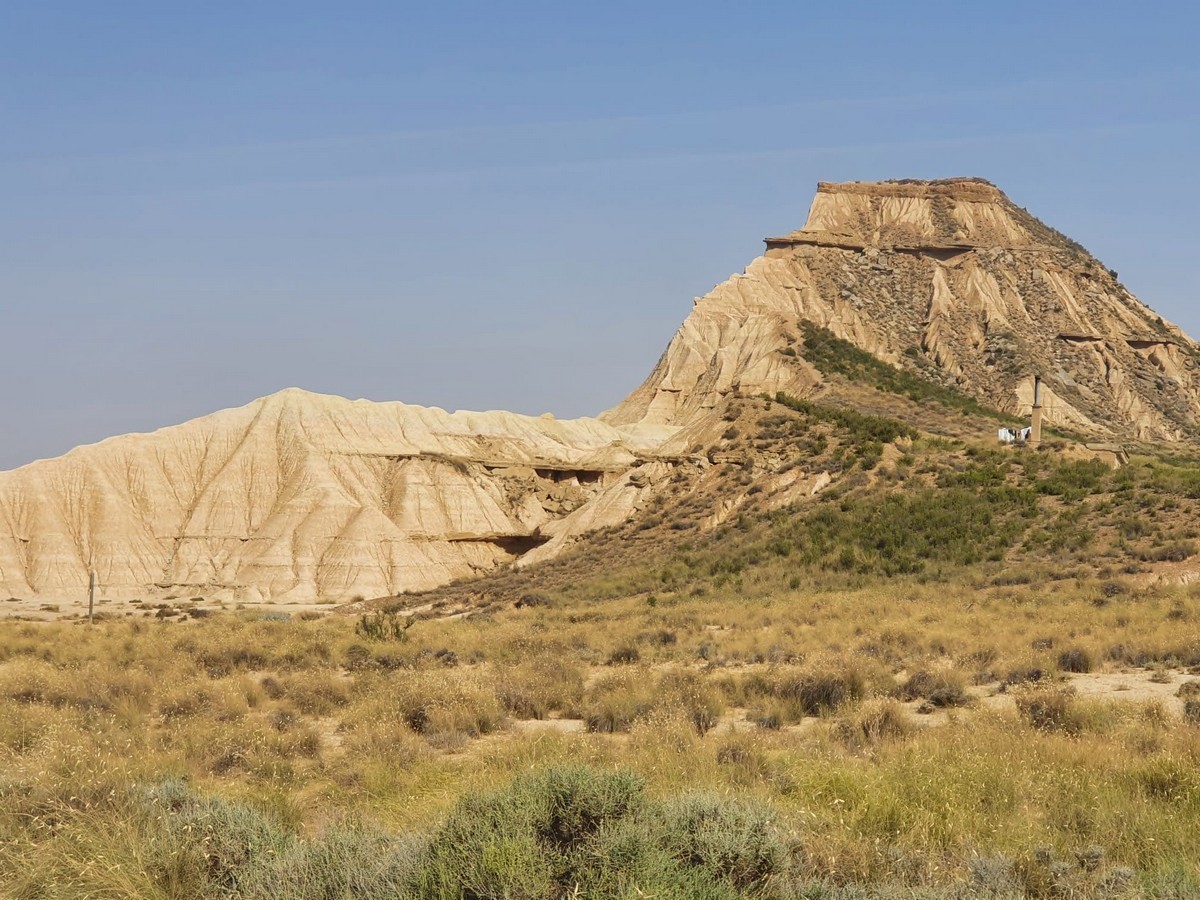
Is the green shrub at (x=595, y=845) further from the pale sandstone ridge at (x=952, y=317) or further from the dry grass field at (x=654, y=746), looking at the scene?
the pale sandstone ridge at (x=952, y=317)

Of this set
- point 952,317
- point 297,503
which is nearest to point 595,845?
point 297,503

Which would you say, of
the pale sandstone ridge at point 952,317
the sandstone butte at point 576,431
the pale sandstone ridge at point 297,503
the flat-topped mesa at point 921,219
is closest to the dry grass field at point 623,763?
the sandstone butte at point 576,431

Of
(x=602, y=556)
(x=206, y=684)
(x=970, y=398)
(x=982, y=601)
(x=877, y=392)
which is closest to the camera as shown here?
(x=206, y=684)

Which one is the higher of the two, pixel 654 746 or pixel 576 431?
pixel 576 431

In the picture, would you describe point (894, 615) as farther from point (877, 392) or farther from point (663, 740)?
point (877, 392)

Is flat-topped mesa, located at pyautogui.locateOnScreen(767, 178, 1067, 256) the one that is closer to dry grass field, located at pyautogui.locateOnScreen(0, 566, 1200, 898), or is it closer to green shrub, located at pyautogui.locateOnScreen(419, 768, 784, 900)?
dry grass field, located at pyautogui.locateOnScreen(0, 566, 1200, 898)

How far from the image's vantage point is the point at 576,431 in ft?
277

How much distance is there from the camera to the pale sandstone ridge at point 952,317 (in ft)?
266

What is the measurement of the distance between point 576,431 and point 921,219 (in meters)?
38.4

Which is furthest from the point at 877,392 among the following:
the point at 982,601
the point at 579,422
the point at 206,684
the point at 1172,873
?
the point at 1172,873

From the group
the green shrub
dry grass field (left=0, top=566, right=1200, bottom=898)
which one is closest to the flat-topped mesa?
dry grass field (left=0, top=566, right=1200, bottom=898)

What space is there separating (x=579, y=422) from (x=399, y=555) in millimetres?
27140

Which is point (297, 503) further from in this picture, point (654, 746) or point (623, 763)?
point (623, 763)

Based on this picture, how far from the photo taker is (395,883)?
294 inches
